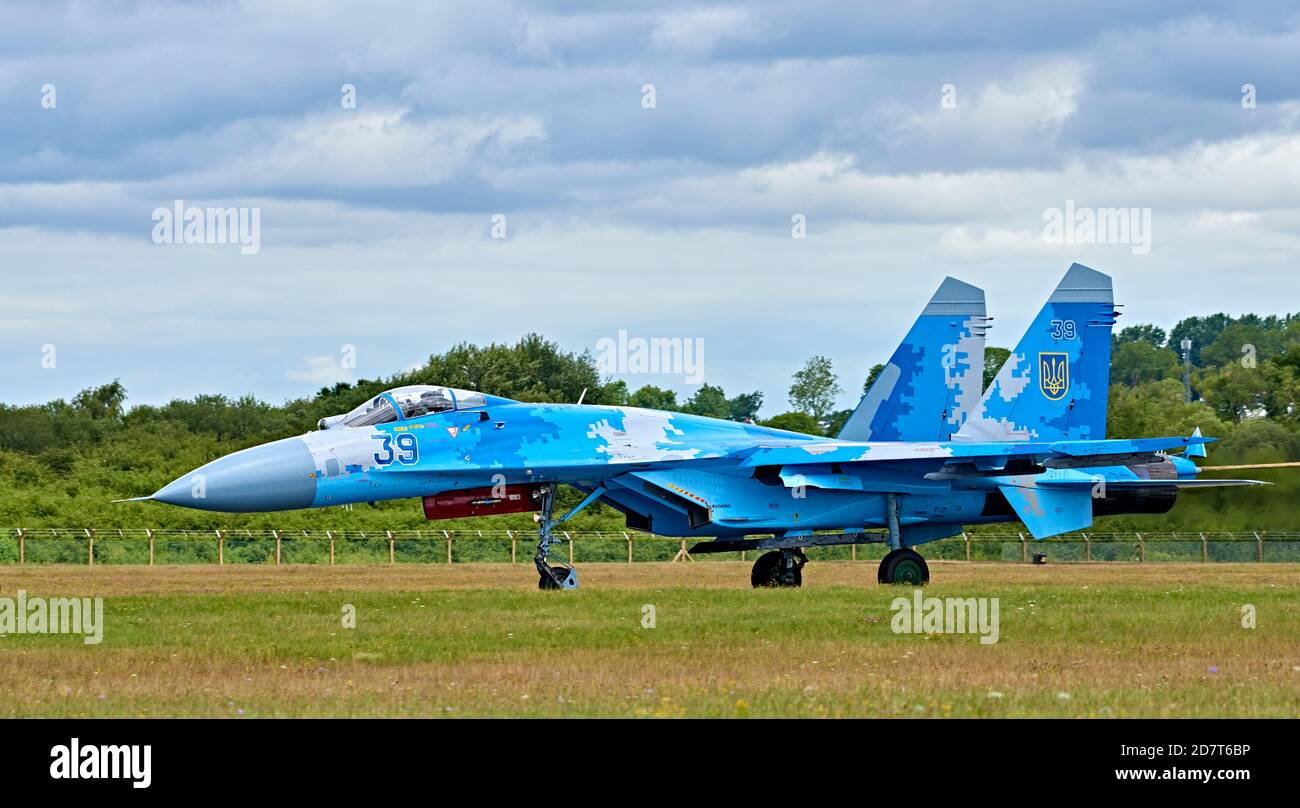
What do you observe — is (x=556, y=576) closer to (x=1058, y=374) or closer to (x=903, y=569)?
(x=903, y=569)

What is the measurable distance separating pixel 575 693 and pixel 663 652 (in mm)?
2593

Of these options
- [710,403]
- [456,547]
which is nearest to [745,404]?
[710,403]

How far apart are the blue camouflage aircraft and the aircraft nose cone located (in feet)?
0.08

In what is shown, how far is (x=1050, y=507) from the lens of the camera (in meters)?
25.0

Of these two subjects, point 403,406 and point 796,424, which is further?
point 796,424

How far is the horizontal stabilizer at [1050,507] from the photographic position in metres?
24.8

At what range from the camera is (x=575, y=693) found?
11781mm

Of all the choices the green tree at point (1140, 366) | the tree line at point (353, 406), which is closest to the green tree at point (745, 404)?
the tree line at point (353, 406)

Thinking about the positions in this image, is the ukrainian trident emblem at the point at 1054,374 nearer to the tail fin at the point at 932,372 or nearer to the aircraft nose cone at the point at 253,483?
the tail fin at the point at 932,372

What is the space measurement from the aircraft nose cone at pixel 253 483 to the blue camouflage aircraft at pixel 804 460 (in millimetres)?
24

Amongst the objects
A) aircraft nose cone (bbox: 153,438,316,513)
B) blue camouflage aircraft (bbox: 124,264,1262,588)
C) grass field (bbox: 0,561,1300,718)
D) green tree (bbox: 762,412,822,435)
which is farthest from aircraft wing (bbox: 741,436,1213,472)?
green tree (bbox: 762,412,822,435)

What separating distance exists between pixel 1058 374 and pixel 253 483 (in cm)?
1265
